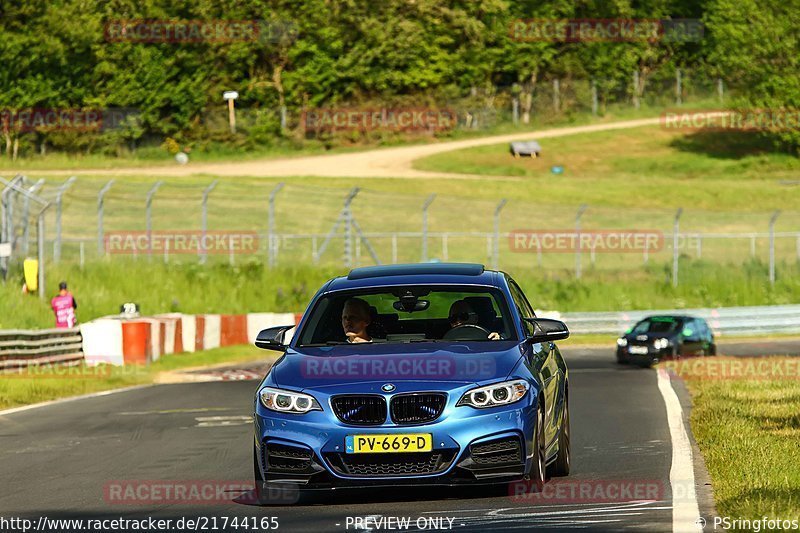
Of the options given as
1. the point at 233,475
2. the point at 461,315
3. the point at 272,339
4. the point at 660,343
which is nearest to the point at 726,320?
the point at 660,343

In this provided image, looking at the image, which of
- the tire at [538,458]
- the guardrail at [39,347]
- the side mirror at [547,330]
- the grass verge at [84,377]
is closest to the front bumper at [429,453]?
the tire at [538,458]

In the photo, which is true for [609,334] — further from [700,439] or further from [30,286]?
[700,439]

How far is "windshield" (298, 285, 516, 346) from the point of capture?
34.9 feet

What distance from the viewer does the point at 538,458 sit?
973cm

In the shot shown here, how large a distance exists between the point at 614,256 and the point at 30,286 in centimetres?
2200

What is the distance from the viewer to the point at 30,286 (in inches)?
1326

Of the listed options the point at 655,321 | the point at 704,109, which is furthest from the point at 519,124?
the point at 655,321

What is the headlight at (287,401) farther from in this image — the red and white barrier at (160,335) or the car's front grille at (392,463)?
the red and white barrier at (160,335)

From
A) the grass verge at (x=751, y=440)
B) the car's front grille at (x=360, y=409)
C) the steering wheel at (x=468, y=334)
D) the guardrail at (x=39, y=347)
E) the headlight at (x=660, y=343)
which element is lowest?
the headlight at (x=660, y=343)

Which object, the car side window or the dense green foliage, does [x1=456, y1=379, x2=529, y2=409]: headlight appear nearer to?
the car side window

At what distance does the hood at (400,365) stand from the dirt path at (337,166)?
189 feet

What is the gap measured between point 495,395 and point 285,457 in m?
1.28

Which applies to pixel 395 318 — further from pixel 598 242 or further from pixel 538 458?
pixel 598 242

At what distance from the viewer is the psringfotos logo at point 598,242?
5066 cm
